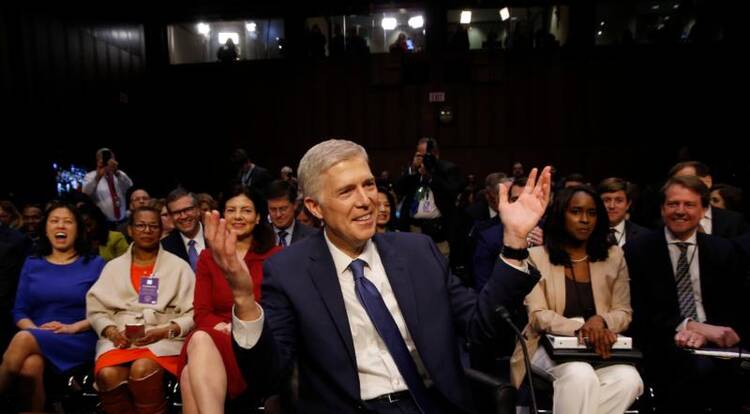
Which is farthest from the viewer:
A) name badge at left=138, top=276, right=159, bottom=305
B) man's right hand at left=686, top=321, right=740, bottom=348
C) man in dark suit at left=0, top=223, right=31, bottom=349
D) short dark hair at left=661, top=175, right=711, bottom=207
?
man in dark suit at left=0, top=223, right=31, bottom=349

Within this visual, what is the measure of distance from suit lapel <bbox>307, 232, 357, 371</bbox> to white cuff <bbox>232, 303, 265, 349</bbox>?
251 millimetres

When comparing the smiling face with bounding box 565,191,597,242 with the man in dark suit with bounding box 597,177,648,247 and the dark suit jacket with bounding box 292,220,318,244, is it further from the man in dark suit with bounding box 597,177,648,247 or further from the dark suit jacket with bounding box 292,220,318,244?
the dark suit jacket with bounding box 292,220,318,244

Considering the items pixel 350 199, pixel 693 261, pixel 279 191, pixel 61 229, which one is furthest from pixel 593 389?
pixel 61 229

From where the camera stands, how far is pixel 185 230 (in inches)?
141

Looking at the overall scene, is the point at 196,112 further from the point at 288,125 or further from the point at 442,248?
the point at 442,248

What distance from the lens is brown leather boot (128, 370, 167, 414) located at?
2641 millimetres

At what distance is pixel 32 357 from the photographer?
2773 millimetres

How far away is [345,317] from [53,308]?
2120 millimetres

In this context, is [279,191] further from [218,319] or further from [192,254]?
[218,319]

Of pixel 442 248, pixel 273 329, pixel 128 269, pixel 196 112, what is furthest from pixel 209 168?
pixel 273 329

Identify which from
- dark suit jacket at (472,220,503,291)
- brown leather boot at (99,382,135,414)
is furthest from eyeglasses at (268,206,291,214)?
brown leather boot at (99,382,135,414)

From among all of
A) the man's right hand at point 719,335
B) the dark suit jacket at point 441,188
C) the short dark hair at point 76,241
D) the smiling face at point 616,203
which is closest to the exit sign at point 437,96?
the dark suit jacket at point 441,188

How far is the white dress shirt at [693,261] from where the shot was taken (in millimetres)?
2723

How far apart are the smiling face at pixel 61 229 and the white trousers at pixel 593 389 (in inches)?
98.2
